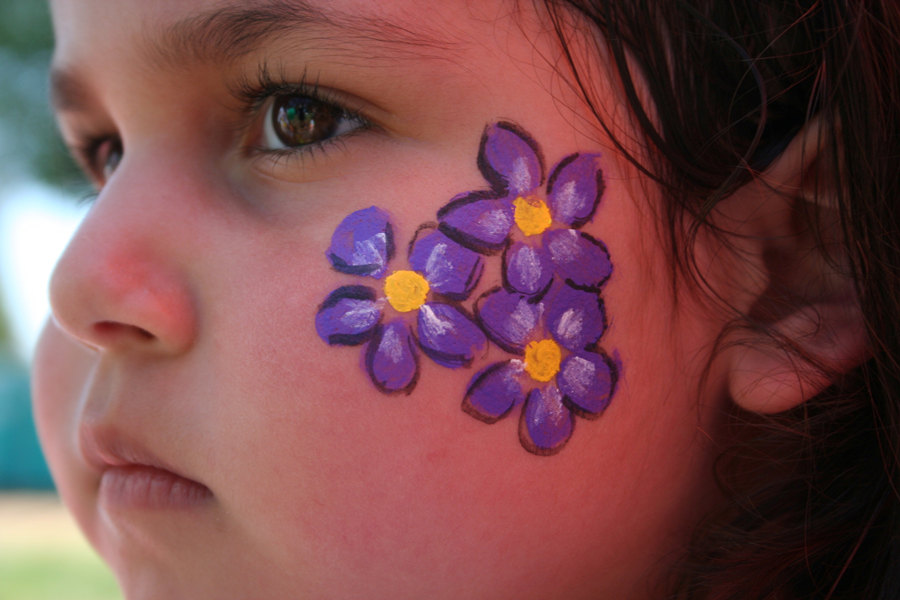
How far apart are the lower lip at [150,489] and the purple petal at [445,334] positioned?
0.34 metres

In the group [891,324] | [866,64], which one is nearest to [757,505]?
[891,324]

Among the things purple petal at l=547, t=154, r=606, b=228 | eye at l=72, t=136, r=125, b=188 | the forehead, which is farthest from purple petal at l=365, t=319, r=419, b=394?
eye at l=72, t=136, r=125, b=188

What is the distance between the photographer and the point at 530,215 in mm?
974

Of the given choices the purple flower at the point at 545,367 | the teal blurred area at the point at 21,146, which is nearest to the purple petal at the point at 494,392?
the purple flower at the point at 545,367

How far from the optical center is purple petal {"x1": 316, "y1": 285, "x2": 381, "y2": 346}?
939 millimetres

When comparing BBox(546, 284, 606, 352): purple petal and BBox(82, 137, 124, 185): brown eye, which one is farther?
BBox(82, 137, 124, 185): brown eye

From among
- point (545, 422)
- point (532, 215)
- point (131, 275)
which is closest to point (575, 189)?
point (532, 215)

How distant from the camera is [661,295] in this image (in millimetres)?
1017

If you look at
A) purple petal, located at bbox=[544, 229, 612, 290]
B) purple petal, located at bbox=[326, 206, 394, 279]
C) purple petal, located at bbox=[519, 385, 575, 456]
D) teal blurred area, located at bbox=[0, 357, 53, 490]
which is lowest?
purple petal, located at bbox=[519, 385, 575, 456]

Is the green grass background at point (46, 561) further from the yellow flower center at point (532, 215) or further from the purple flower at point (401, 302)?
the yellow flower center at point (532, 215)

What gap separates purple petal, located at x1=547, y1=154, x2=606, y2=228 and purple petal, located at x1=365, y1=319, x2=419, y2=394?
0.24 m

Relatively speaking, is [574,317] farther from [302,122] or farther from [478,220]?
[302,122]

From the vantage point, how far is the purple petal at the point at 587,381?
38.5 inches

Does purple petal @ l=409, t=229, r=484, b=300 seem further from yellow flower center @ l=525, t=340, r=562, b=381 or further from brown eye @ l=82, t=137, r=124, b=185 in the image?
brown eye @ l=82, t=137, r=124, b=185
